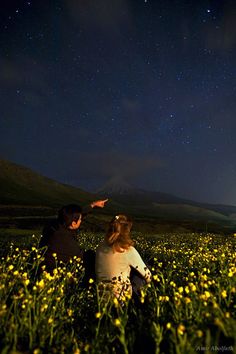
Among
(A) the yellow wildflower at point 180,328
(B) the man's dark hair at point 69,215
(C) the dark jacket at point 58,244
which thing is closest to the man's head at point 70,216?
(B) the man's dark hair at point 69,215

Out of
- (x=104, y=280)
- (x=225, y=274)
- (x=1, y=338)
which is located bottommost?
(x=1, y=338)

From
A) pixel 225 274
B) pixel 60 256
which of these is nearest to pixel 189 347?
pixel 225 274

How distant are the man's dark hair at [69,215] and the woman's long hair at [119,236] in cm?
140

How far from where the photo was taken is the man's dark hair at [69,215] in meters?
6.95

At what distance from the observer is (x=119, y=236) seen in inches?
224

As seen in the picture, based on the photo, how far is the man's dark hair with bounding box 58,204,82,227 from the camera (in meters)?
6.95

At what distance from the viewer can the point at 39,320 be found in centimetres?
387

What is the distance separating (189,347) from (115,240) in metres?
2.99

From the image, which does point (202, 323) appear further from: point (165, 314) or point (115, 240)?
point (115, 240)

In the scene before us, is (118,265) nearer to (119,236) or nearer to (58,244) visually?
(119,236)

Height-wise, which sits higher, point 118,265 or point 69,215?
point 69,215

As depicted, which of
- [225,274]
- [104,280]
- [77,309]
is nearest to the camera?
[77,309]

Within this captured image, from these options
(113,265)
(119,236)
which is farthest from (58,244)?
(119,236)

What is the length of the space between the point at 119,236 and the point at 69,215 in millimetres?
1715
